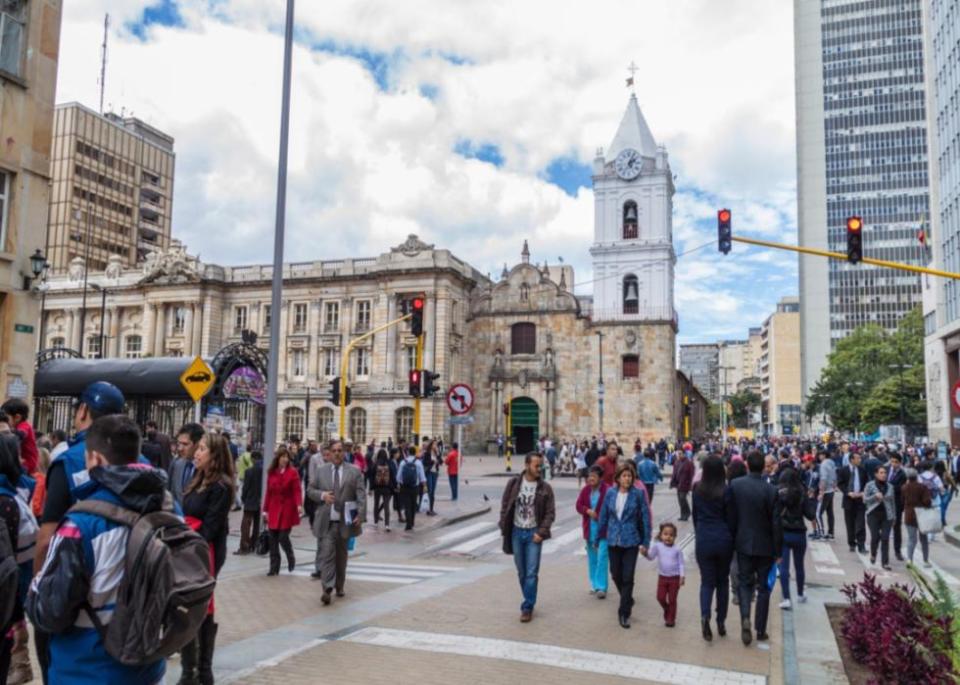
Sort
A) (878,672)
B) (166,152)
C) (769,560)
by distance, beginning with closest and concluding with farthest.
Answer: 1. (878,672)
2. (769,560)
3. (166,152)

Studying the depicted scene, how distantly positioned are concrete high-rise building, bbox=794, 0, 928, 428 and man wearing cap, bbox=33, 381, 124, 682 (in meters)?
111

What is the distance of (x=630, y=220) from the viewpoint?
52031 mm

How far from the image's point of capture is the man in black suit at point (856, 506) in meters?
14.2

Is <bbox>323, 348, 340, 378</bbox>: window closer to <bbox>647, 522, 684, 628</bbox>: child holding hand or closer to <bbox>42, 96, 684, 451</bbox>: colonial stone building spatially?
<bbox>42, 96, 684, 451</bbox>: colonial stone building

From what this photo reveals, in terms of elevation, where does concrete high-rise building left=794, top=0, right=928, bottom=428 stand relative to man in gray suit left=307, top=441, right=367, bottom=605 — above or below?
above

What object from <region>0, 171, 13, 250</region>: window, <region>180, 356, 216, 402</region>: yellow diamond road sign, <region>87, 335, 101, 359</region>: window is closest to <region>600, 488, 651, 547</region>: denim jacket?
<region>180, 356, 216, 402</region>: yellow diamond road sign

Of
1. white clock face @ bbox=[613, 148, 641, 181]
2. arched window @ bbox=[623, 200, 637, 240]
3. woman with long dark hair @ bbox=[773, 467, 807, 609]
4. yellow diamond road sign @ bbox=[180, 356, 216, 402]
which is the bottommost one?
woman with long dark hair @ bbox=[773, 467, 807, 609]

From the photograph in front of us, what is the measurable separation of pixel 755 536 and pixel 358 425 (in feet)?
146

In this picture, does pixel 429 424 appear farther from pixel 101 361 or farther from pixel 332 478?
pixel 332 478

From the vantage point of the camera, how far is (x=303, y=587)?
33.2 ft

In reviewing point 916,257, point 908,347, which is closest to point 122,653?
point 908,347

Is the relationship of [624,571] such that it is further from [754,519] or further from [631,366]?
[631,366]

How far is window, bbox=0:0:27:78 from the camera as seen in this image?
16516 mm

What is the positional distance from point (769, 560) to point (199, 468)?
5698 millimetres
